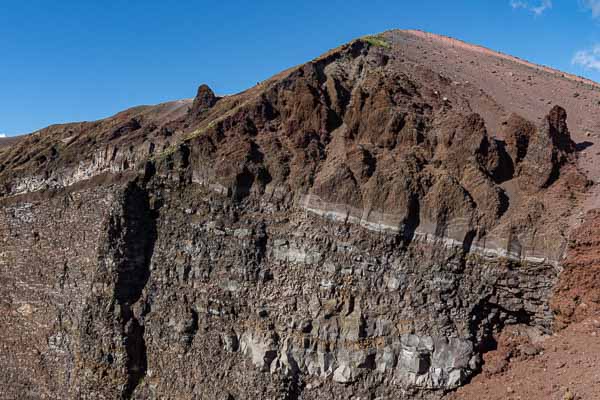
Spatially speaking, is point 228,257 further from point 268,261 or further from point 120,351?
point 120,351

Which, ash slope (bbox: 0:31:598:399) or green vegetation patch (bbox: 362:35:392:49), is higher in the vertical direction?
green vegetation patch (bbox: 362:35:392:49)

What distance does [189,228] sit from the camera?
1507 centimetres

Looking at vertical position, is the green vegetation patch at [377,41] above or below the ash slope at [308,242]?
Result: above

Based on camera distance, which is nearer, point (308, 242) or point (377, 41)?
point (308, 242)

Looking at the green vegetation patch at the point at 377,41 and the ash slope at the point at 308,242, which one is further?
the green vegetation patch at the point at 377,41

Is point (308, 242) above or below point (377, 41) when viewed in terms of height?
below

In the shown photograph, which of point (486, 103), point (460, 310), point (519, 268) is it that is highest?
point (486, 103)

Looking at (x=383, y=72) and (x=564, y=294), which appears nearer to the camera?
(x=564, y=294)

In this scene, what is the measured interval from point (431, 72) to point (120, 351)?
15.1 metres

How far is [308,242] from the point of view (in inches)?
535

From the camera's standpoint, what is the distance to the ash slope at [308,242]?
12414 millimetres

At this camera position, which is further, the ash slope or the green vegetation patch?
the green vegetation patch

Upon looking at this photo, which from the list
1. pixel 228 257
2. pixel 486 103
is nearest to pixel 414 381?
pixel 228 257

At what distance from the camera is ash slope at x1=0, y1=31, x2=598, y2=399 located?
12.4 meters
